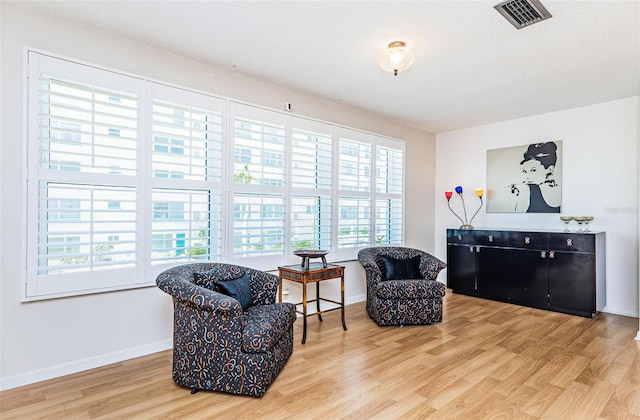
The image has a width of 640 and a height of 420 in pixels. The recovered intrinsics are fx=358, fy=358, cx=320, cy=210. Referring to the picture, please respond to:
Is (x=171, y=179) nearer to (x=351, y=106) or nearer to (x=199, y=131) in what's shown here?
(x=199, y=131)

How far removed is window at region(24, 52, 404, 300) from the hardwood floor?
0.74m

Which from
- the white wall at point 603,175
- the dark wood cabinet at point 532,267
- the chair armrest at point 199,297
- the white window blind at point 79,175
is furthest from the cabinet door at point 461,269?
the white window blind at point 79,175

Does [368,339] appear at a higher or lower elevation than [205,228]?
lower

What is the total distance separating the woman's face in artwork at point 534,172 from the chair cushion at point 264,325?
393cm

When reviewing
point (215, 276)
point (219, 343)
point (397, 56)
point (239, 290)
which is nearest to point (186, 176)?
point (215, 276)

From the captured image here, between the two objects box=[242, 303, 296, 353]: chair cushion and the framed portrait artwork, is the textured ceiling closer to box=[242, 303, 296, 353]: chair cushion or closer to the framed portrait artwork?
the framed portrait artwork

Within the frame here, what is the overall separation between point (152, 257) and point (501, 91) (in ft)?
13.1

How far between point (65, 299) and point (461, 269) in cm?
472

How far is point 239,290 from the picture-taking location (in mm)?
2840

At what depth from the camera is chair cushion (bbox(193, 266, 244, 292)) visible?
280 centimetres

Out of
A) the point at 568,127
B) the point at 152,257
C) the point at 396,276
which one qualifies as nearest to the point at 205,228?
the point at 152,257

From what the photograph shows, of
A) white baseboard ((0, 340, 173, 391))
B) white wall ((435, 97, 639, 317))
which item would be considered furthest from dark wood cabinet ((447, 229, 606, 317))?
white baseboard ((0, 340, 173, 391))

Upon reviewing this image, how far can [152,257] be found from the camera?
9.96ft

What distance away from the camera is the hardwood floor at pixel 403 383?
2205 mm
